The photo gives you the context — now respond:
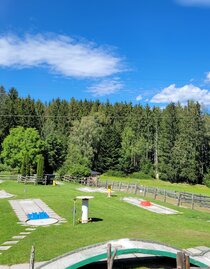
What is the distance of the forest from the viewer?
5372 centimetres

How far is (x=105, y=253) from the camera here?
793 centimetres

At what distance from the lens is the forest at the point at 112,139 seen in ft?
176

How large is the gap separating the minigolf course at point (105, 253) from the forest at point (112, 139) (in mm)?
38544

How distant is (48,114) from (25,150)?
101 ft

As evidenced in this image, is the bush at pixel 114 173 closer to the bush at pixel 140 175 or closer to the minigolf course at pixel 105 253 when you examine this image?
the bush at pixel 140 175

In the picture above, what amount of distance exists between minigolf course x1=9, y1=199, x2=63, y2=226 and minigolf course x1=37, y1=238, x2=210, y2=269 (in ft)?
21.3

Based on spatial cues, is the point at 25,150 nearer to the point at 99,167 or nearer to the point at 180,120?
the point at 99,167

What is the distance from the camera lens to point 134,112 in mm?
78000

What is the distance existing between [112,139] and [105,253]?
5863 centimetres

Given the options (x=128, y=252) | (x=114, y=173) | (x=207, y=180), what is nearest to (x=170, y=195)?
(x=128, y=252)

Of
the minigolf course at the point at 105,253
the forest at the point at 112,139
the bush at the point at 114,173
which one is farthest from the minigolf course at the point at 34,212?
the bush at the point at 114,173

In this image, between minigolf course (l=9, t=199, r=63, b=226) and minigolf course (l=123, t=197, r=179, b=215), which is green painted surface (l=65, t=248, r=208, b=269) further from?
minigolf course (l=123, t=197, r=179, b=215)

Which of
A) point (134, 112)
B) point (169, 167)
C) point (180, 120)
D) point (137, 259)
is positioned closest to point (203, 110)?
point (180, 120)

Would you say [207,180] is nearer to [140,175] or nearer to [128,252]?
[140,175]
